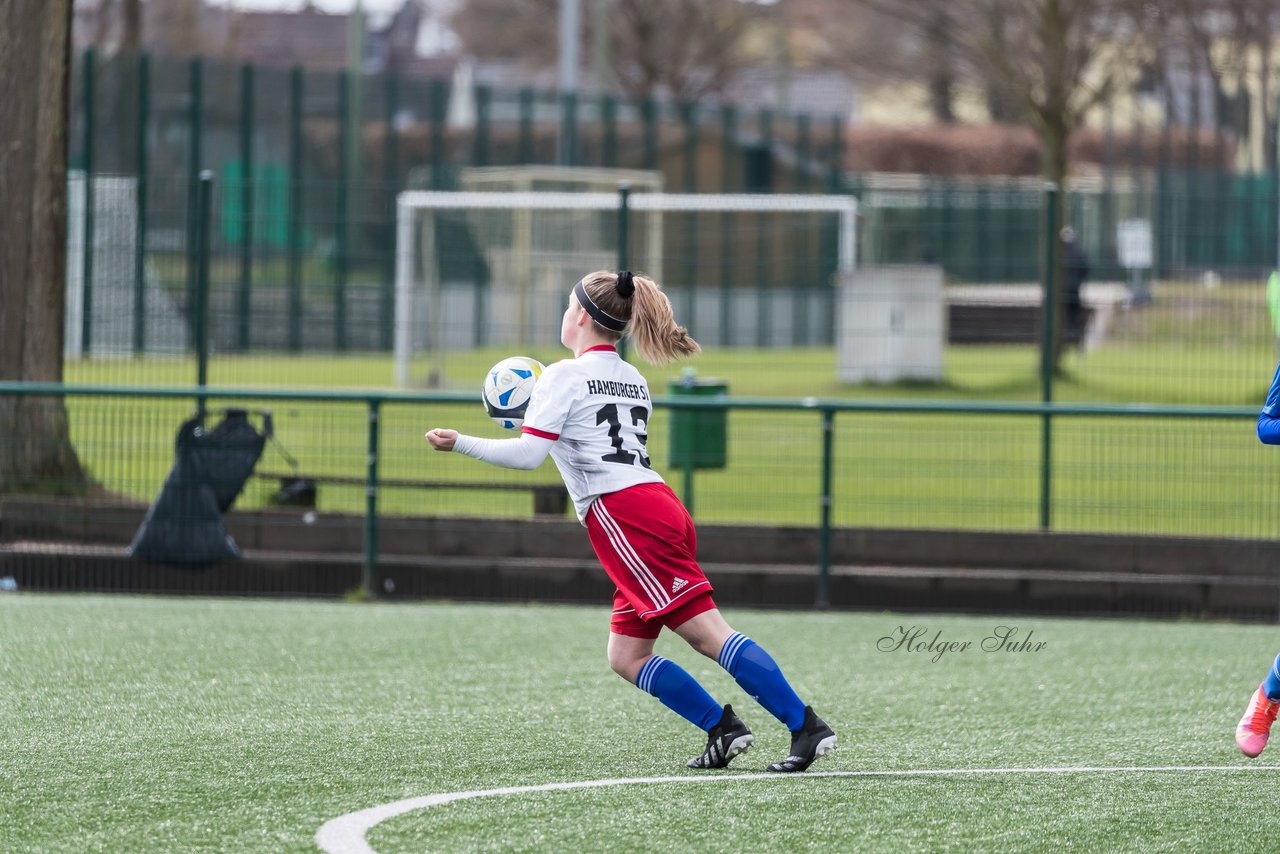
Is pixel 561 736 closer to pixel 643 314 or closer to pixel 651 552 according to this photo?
pixel 651 552

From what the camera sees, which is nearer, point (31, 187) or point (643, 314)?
point (643, 314)

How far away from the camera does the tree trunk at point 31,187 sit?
41.6 feet

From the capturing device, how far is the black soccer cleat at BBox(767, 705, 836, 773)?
5715 millimetres

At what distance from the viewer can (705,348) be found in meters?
21.3

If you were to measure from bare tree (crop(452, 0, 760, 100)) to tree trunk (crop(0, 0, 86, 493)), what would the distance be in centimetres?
3239

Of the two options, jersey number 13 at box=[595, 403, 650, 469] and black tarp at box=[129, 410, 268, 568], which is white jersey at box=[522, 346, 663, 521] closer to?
jersey number 13 at box=[595, 403, 650, 469]

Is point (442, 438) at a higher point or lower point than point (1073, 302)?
lower

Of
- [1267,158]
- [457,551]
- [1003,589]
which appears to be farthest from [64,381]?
[1267,158]

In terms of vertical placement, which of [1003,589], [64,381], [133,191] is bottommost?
[1003,589]

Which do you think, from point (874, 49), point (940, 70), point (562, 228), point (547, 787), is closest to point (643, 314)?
point (547, 787)

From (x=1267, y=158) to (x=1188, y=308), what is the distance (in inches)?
897

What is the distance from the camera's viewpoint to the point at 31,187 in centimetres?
1278

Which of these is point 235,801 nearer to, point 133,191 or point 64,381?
point 64,381

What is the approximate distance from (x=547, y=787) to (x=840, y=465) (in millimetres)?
6083
